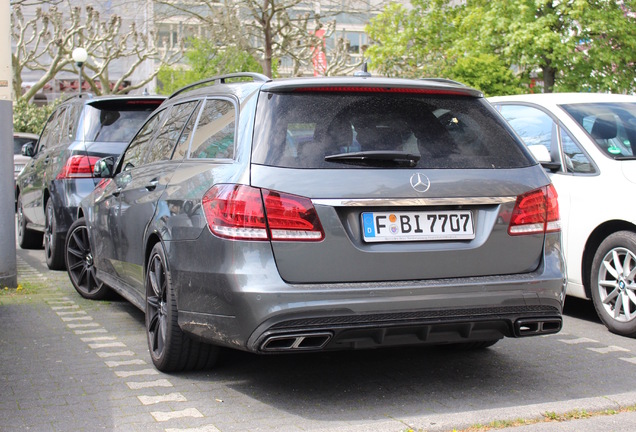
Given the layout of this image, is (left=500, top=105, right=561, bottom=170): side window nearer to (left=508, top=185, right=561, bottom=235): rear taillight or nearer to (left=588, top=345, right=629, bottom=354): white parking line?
(left=588, top=345, right=629, bottom=354): white parking line

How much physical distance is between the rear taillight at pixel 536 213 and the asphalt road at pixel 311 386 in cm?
90

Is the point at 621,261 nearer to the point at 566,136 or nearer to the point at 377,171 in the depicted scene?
the point at 566,136

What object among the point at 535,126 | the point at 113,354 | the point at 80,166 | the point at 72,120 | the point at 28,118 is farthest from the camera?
the point at 28,118

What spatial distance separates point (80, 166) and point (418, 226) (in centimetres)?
570

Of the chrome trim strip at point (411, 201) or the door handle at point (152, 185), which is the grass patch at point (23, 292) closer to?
the door handle at point (152, 185)

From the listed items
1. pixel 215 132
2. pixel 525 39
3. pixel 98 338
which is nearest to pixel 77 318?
pixel 98 338

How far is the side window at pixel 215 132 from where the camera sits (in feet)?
16.6

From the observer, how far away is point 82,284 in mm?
8367

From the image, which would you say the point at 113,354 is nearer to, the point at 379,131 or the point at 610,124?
the point at 379,131

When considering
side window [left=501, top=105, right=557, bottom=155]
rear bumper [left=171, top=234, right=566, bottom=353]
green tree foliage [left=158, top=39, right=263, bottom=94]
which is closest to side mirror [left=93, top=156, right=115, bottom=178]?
rear bumper [left=171, top=234, right=566, bottom=353]

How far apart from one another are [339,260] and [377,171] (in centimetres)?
51

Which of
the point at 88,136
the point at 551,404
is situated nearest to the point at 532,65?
the point at 88,136

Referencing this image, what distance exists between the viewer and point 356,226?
455 cm

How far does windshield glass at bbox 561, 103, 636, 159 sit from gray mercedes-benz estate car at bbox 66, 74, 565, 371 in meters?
2.42
